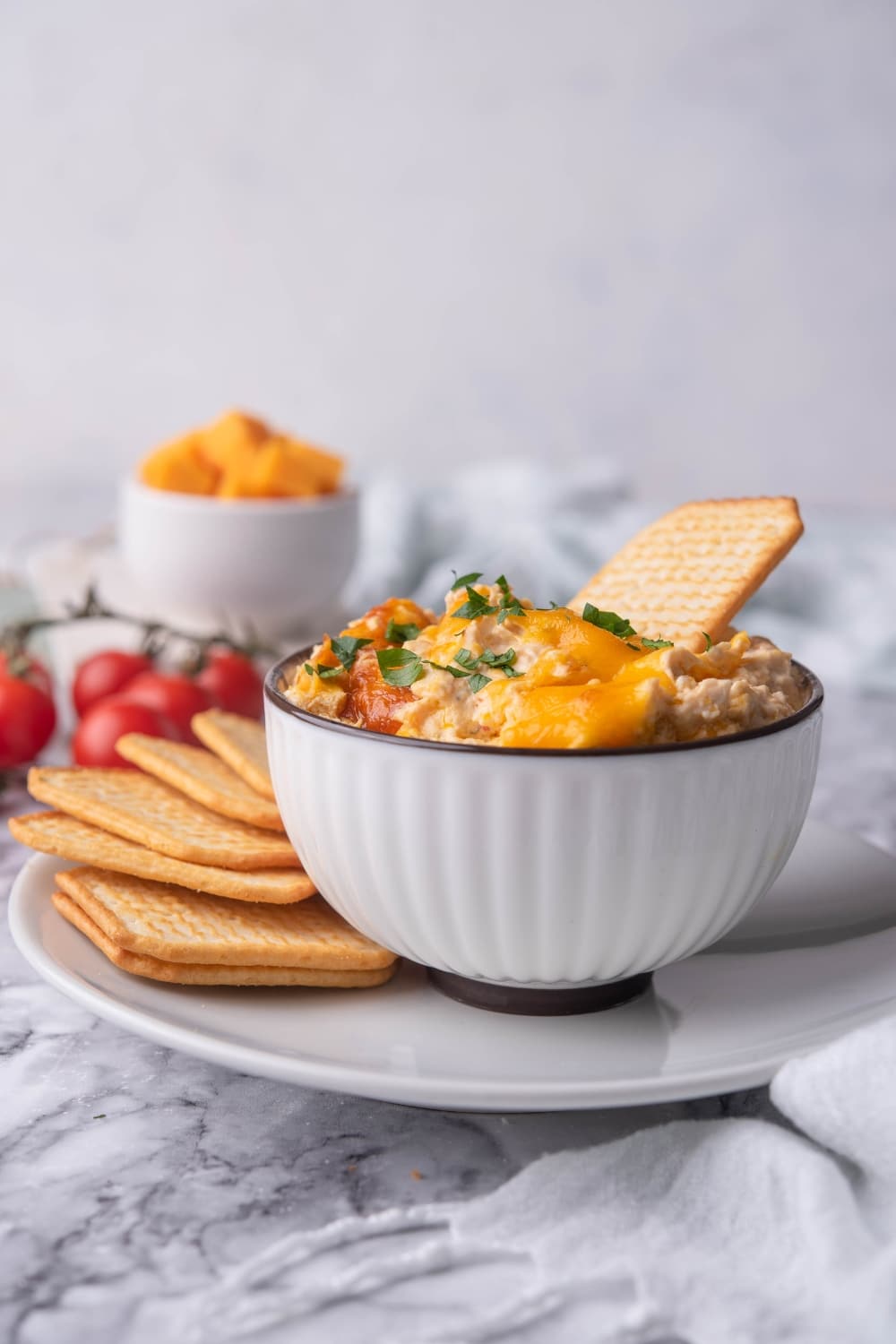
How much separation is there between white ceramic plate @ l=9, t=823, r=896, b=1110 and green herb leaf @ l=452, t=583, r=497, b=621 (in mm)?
507

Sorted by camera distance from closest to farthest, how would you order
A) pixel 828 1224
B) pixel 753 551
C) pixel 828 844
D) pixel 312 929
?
pixel 828 1224 < pixel 312 929 < pixel 753 551 < pixel 828 844

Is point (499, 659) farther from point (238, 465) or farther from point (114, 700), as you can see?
point (238, 465)

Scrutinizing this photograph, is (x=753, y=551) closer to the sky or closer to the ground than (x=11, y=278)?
closer to the sky

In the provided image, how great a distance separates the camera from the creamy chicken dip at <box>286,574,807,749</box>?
172 centimetres

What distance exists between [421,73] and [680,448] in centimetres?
204

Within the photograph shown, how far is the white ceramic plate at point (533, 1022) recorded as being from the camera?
5.35 feet

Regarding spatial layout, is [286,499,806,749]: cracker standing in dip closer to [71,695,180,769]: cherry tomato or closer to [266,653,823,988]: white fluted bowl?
[266,653,823,988]: white fluted bowl

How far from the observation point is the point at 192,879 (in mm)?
2000

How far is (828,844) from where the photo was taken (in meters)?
2.41

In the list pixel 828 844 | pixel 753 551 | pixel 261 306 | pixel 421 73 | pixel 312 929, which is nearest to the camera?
pixel 312 929

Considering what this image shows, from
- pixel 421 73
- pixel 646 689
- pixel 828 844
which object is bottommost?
pixel 828 844

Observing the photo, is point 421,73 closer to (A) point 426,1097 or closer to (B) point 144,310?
(B) point 144,310

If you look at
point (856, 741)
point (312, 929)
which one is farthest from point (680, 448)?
point (312, 929)

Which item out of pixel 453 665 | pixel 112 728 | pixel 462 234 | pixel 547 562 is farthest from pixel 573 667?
pixel 462 234
